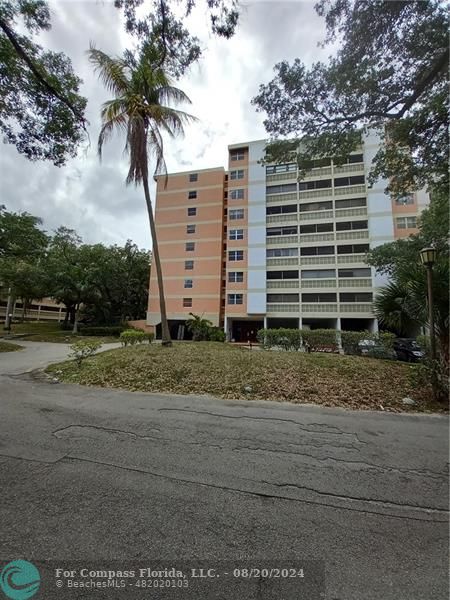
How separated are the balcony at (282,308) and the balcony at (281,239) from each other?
6.74 m

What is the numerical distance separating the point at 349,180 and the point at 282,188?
6.76 m

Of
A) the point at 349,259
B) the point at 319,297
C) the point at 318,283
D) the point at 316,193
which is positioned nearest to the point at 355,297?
the point at 319,297

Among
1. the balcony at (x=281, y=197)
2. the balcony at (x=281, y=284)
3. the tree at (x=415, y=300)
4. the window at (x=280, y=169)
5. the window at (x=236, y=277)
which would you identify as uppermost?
the window at (x=280, y=169)

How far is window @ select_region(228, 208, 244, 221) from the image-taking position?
2986cm

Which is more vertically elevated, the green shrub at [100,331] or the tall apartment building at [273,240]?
the tall apartment building at [273,240]

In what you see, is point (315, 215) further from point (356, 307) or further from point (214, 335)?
point (214, 335)

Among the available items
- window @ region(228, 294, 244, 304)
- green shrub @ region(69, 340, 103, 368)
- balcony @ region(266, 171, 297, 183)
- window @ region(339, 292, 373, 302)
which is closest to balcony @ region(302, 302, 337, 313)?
window @ region(339, 292, 373, 302)

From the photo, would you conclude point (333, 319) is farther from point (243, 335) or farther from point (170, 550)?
point (170, 550)

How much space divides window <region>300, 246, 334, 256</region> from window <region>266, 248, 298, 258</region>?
818mm

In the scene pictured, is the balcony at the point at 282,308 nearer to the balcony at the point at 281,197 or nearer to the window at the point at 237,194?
the balcony at the point at 281,197

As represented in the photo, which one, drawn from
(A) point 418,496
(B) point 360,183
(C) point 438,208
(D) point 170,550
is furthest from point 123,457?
Result: (B) point 360,183

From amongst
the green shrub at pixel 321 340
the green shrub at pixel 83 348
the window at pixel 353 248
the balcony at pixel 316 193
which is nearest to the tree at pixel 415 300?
A: the green shrub at pixel 321 340

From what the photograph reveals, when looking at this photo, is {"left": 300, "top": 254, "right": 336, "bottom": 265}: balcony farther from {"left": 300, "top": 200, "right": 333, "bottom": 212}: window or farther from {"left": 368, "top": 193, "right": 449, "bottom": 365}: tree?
{"left": 368, "top": 193, "right": 449, "bottom": 365}: tree

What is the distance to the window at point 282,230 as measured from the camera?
28.7 metres
